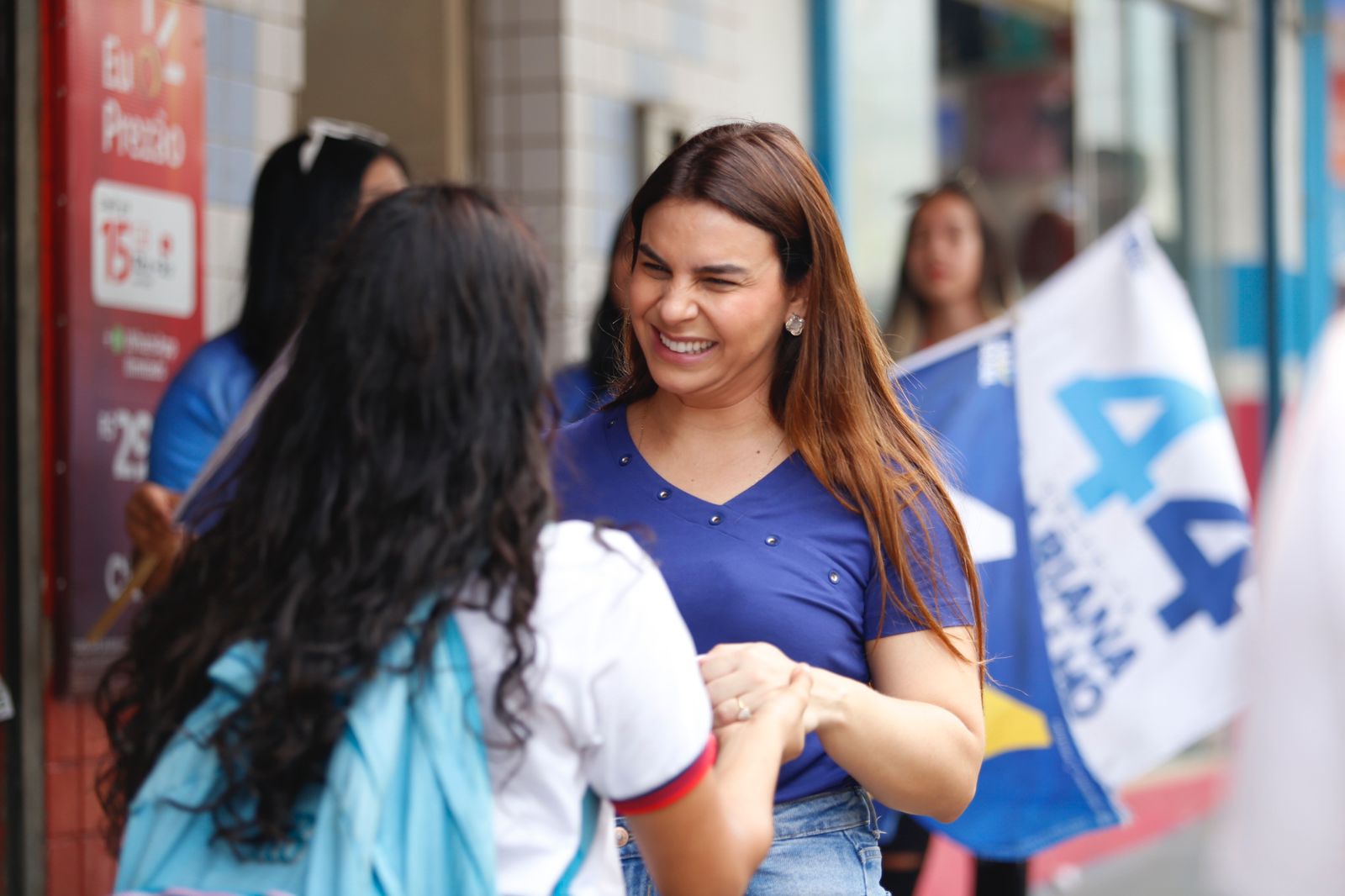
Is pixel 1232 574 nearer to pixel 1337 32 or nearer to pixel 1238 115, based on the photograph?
pixel 1238 115

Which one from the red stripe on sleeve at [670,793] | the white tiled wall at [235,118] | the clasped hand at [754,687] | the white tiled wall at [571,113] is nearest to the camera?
the red stripe on sleeve at [670,793]

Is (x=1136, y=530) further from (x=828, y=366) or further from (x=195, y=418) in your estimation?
(x=195, y=418)

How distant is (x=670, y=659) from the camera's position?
1.78 meters

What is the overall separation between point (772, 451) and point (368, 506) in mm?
927

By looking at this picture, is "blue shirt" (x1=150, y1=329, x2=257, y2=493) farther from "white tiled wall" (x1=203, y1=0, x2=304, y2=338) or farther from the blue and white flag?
the blue and white flag

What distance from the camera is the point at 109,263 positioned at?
3.94 m

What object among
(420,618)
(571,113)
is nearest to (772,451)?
(420,618)

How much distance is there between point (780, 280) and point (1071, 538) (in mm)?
2207

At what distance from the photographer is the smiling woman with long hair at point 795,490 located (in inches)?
94.4

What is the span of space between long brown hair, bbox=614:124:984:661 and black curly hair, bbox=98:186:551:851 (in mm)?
727

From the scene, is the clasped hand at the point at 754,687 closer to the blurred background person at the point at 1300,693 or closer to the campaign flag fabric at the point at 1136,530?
the blurred background person at the point at 1300,693

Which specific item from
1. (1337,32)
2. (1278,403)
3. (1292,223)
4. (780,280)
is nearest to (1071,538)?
(780,280)

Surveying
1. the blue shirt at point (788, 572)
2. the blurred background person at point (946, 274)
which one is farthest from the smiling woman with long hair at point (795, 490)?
the blurred background person at point (946, 274)

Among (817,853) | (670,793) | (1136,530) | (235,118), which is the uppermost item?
(235,118)
